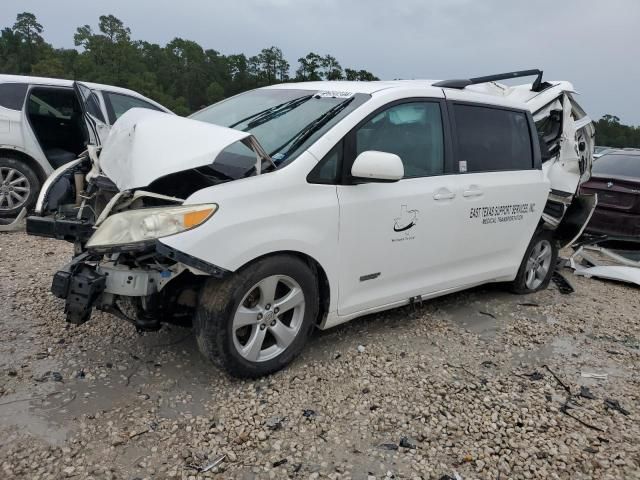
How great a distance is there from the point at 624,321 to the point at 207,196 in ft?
13.2

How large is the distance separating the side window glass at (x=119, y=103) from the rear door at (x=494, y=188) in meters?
4.02

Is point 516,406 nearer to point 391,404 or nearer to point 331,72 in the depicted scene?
point 391,404

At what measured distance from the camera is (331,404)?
2.91m

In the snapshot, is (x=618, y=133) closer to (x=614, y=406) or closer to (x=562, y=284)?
(x=562, y=284)

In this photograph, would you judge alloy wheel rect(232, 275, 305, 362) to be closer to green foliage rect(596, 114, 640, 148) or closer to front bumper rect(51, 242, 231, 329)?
front bumper rect(51, 242, 231, 329)

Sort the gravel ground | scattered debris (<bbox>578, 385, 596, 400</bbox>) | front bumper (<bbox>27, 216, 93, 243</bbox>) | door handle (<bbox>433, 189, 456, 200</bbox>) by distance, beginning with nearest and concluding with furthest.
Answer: the gravel ground
front bumper (<bbox>27, 216, 93, 243</bbox>)
scattered debris (<bbox>578, 385, 596, 400</bbox>)
door handle (<bbox>433, 189, 456, 200</bbox>)

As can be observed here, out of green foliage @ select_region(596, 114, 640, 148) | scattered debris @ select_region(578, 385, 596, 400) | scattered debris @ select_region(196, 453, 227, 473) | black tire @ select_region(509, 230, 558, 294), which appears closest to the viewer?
scattered debris @ select_region(196, 453, 227, 473)

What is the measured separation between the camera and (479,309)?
4.64 meters

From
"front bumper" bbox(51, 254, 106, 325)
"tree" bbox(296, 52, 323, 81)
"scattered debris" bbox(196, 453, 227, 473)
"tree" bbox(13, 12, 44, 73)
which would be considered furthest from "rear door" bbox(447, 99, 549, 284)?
"tree" bbox(13, 12, 44, 73)

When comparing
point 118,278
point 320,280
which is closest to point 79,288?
point 118,278

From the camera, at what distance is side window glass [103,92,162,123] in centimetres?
627

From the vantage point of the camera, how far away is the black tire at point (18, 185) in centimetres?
619

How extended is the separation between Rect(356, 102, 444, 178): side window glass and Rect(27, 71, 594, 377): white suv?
0.01 meters

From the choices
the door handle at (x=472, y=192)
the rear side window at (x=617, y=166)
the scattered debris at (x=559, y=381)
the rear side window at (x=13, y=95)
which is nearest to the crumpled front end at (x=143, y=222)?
the door handle at (x=472, y=192)
